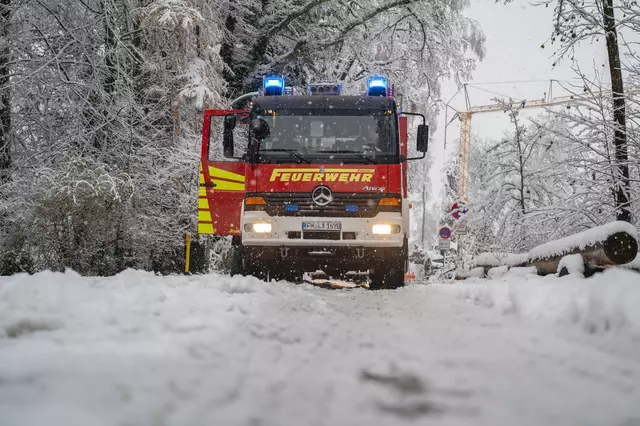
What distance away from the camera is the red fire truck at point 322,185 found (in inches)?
320

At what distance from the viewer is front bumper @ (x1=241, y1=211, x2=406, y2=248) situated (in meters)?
8.11

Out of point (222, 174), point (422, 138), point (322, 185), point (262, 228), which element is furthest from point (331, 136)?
point (222, 174)

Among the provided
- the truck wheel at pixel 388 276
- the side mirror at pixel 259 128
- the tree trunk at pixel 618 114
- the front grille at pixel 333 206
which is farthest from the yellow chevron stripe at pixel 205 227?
the tree trunk at pixel 618 114

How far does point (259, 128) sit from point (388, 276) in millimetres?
2897

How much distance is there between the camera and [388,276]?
8.73 meters

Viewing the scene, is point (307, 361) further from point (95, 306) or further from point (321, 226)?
point (321, 226)

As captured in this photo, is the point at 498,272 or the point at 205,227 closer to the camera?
the point at 205,227

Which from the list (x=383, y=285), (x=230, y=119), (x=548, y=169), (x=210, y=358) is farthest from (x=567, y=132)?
(x=210, y=358)

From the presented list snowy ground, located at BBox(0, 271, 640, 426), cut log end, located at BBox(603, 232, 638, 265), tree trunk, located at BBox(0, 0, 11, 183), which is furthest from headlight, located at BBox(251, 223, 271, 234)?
tree trunk, located at BBox(0, 0, 11, 183)

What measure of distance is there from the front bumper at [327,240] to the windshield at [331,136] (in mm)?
858

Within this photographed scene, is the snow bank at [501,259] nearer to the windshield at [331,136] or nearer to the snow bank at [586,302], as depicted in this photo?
the windshield at [331,136]

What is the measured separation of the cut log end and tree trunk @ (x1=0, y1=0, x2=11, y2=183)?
9.11m

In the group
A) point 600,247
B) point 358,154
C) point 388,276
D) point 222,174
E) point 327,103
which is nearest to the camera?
point 600,247

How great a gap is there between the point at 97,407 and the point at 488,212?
53.9 ft
